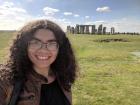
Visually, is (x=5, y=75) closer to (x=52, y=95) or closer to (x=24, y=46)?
(x=24, y=46)

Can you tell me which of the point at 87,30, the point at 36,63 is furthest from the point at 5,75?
the point at 87,30

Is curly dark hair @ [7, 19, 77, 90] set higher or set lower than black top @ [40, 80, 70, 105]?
higher

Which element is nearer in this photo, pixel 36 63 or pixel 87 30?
pixel 36 63

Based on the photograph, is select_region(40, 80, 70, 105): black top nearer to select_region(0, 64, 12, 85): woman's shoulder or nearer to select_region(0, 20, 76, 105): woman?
select_region(0, 20, 76, 105): woman

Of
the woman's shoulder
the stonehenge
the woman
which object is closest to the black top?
the woman

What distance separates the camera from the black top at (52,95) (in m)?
3.78

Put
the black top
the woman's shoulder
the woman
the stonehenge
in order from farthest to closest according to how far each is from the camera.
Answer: the stonehenge
the black top
the woman
the woman's shoulder

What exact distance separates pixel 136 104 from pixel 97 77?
5154mm

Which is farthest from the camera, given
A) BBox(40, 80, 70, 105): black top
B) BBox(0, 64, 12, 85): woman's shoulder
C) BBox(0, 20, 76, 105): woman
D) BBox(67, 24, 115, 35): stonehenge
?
BBox(67, 24, 115, 35): stonehenge

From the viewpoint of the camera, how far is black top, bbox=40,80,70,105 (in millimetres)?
3784

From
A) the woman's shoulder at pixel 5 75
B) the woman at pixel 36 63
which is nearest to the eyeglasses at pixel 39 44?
the woman at pixel 36 63

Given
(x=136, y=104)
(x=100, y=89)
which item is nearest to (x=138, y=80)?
(x=100, y=89)

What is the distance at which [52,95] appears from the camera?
385cm

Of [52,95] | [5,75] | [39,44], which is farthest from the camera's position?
[52,95]
